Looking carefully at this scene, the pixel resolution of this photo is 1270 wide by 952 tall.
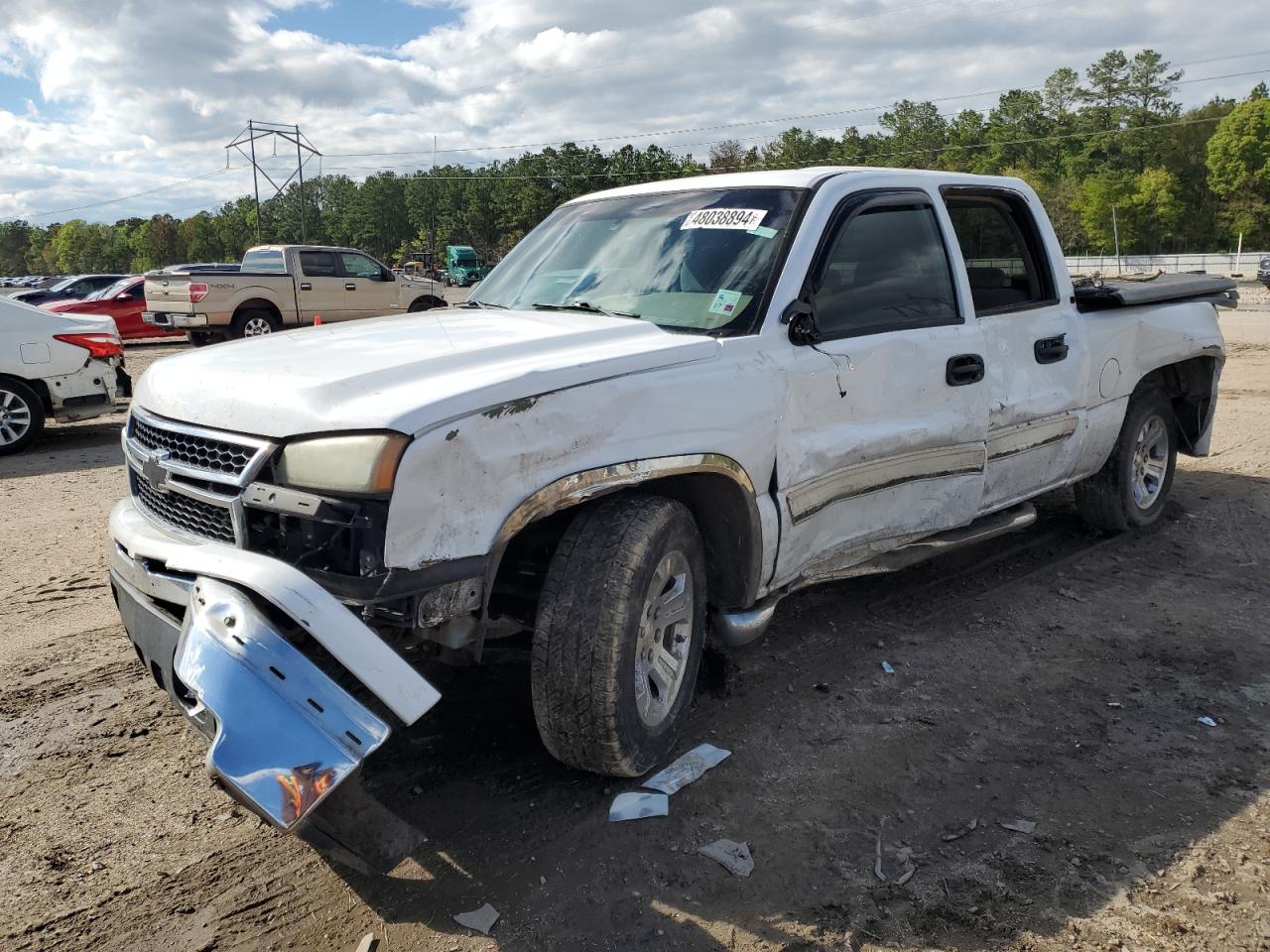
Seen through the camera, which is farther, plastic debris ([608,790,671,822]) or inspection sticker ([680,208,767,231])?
inspection sticker ([680,208,767,231])

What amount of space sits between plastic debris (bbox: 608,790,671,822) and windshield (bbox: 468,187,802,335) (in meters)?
1.56

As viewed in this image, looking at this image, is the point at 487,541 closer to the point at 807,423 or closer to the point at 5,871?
the point at 807,423

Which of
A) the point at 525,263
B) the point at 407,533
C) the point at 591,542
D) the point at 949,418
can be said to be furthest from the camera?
the point at 525,263

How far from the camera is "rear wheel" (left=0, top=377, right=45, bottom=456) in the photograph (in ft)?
31.1

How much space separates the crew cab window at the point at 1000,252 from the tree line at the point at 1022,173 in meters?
60.9

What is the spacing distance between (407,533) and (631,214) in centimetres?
222

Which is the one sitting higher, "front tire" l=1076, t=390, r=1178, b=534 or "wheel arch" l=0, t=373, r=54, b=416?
"wheel arch" l=0, t=373, r=54, b=416

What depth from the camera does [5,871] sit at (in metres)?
2.91

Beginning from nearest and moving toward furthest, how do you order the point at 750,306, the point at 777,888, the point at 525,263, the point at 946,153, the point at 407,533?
the point at 407,533
the point at 777,888
the point at 750,306
the point at 525,263
the point at 946,153

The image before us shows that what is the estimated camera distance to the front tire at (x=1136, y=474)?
5.76 metres

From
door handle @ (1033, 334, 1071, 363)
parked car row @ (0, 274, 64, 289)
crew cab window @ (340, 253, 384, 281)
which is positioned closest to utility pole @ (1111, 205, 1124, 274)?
crew cab window @ (340, 253, 384, 281)

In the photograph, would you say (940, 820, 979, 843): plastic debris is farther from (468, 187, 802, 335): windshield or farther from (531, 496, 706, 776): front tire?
(468, 187, 802, 335): windshield

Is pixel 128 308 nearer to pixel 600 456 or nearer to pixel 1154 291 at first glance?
pixel 1154 291

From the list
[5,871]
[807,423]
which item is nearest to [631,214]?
[807,423]
